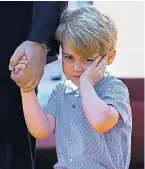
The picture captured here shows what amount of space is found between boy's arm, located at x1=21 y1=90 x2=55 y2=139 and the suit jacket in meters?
0.12

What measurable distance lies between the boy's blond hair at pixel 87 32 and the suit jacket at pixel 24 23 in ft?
0.11

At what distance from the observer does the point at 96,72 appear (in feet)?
4.24

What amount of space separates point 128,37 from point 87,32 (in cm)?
204

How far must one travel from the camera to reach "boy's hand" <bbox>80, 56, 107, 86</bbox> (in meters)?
1.26

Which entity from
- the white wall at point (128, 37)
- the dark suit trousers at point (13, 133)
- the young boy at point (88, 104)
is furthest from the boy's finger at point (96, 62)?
→ the white wall at point (128, 37)

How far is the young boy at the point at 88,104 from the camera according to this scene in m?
1.25

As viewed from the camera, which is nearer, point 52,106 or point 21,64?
point 21,64

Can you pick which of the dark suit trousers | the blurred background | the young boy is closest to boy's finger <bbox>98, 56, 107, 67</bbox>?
the young boy

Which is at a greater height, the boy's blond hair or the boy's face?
the boy's blond hair

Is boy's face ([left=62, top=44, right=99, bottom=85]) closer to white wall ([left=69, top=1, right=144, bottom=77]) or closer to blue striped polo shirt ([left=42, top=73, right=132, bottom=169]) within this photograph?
blue striped polo shirt ([left=42, top=73, right=132, bottom=169])

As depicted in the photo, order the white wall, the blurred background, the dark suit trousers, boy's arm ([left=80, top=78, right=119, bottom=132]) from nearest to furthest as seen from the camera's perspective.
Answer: boy's arm ([left=80, top=78, right=119, bottom=132])
the dark suit trousers
the blurred background
the white wall

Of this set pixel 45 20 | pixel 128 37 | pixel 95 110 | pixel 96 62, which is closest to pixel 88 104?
pixel 95 110

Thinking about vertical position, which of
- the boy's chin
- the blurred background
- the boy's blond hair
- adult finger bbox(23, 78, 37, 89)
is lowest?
the blurred background

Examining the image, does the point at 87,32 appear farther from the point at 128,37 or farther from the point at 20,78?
the point at 128,37
